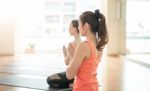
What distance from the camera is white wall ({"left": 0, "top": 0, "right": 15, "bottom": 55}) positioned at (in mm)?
10112

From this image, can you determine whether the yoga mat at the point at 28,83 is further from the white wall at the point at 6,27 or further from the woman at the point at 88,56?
the white wall at the point at 6,27

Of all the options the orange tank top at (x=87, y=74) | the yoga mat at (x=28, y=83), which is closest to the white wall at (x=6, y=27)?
the yoga mat at (x=28, y=83)

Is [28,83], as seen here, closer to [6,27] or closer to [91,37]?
[91,37]

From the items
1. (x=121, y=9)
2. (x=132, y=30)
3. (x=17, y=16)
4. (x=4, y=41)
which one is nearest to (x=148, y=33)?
(x=132, y=30)

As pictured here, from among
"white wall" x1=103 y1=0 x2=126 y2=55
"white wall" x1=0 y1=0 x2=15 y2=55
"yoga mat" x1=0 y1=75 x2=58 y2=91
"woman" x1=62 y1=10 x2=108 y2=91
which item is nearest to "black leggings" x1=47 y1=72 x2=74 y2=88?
"yoga mat" x1=0 y1=75 x2=58 y2=91

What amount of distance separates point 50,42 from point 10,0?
8.33 ft

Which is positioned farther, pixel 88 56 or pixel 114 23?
pixel 114 23

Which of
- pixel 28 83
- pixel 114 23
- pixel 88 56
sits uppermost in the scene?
pixel 88 56

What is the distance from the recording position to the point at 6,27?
10.2 metres

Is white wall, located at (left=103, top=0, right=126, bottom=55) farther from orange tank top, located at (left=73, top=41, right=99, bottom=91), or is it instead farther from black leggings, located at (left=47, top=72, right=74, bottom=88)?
orange tank top, located at (left=73, top=41, right=99, bottom=91)

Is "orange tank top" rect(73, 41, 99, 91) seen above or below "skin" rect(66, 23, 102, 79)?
below

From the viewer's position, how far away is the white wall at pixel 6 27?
1011 centimetres

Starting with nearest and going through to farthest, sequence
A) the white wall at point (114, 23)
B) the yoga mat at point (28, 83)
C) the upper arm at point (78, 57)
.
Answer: the upper arm at point (78, 57) < the yoga mat at point (28, 83) < the white wall at point (114, 23)

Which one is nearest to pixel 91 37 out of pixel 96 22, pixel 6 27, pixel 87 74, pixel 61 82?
pixel 96 22
